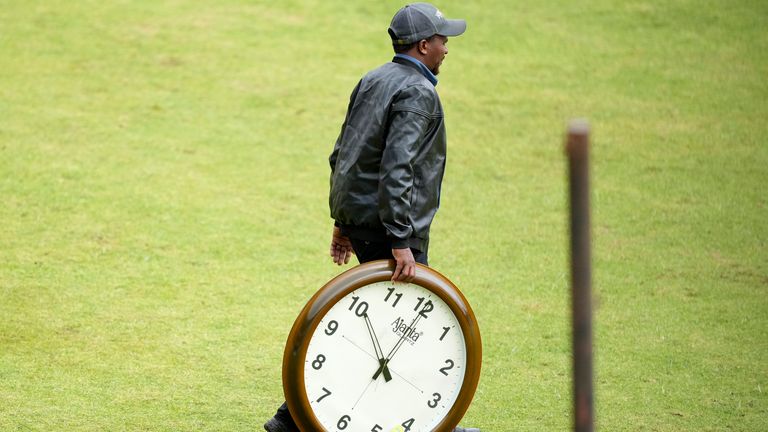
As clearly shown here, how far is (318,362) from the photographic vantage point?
409 centimetres

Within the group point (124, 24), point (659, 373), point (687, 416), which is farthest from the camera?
point (124, 24)

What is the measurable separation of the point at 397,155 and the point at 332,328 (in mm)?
671

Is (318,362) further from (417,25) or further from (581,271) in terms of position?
(581,271)

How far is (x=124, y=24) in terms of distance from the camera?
10.1m

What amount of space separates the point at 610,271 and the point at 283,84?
12.1 feet

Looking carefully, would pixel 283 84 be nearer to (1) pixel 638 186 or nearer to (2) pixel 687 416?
(1) pixel 638 186

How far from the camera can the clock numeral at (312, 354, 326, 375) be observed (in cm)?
Answer: 409

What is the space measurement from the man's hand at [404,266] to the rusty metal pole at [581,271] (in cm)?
167

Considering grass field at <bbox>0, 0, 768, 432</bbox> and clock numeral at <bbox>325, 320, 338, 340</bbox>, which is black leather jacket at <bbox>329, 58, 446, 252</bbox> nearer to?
clock numeral at <bbox>325, 320, 338, 340</bbox>

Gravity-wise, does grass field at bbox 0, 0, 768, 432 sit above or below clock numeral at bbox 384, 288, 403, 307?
below

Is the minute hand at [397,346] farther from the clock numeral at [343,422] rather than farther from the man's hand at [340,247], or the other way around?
the man's hand at [340,247]

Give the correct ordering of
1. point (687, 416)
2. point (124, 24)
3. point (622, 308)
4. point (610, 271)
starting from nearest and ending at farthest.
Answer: point (687, 416) < point (622, 308) < point (610, 271) < point (124, 24)

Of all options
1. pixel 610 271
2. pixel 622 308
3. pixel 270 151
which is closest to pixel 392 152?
pixel 622 308

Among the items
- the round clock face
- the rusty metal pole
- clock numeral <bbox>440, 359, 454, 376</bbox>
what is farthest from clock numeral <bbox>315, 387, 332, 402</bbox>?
the rusty metal pole
